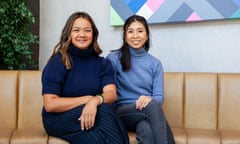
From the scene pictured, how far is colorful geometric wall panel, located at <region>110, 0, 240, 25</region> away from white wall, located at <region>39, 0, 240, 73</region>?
A: 8 cm

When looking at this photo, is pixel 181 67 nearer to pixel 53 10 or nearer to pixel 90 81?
pixel 90 81


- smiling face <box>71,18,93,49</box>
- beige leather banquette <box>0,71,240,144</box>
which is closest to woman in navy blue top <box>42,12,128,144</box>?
smiling face <box>71,18,93,49</box>

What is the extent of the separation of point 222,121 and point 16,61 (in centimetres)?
177

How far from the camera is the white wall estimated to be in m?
2.65

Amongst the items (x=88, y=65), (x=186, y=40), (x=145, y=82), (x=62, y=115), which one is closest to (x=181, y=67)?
(x=186, y=40)

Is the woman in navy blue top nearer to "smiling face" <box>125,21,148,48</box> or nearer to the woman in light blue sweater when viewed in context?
the woman in light blue sweater

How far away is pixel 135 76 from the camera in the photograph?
2232mm

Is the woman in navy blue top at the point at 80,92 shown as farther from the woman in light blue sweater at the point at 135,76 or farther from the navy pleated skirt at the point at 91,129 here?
the woman in light blue sweater at the point at 135,76

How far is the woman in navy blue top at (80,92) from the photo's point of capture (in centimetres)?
185

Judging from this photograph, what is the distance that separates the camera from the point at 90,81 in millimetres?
2031

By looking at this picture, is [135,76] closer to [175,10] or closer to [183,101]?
[183,101]

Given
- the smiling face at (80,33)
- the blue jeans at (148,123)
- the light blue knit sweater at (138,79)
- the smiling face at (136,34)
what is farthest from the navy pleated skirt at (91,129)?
the smiling face at (136,34)

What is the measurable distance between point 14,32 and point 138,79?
1.27 metres

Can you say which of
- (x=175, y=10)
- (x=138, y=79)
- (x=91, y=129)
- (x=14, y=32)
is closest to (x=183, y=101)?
(x=138, y=79)
